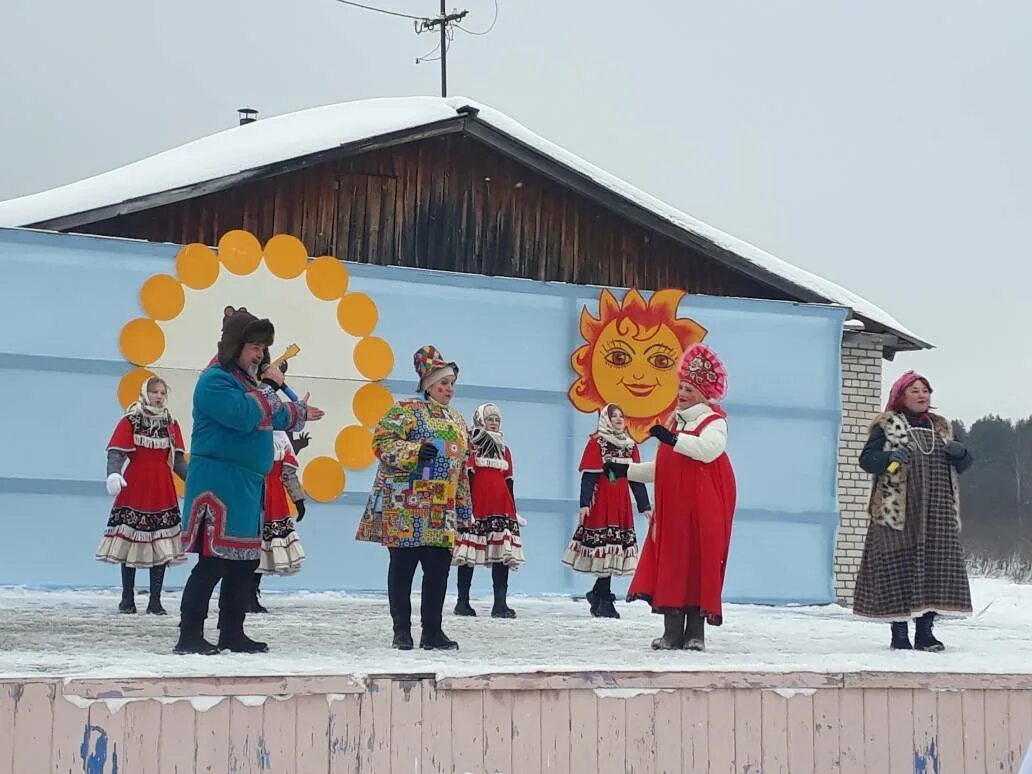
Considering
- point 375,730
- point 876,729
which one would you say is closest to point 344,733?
point 375,730

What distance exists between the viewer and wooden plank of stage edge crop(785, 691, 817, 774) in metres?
5.45

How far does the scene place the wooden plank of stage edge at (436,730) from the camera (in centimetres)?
500

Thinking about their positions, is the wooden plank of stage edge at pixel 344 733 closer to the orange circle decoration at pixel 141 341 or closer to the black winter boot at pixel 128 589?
the black winter boot at pixel 128 589

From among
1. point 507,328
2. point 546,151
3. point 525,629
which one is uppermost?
point 546,151

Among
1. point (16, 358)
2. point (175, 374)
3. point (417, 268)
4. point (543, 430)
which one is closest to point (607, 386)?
point (543, 430)

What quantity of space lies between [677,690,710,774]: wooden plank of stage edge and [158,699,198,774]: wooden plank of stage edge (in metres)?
1.80

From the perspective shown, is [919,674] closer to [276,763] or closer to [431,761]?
[431,761]

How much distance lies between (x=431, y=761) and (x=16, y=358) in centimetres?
661

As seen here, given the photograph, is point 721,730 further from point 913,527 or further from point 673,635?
point 913,527

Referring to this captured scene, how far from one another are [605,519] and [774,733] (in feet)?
15.2

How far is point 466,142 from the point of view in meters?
12.3

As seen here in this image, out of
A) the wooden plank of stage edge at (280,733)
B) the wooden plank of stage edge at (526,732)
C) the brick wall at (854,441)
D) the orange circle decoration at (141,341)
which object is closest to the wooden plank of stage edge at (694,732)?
the wooden plank of stage edge at (526,732)

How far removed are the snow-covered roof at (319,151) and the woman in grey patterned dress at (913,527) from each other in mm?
5334

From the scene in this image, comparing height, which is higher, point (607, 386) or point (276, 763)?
point (607, 386)
